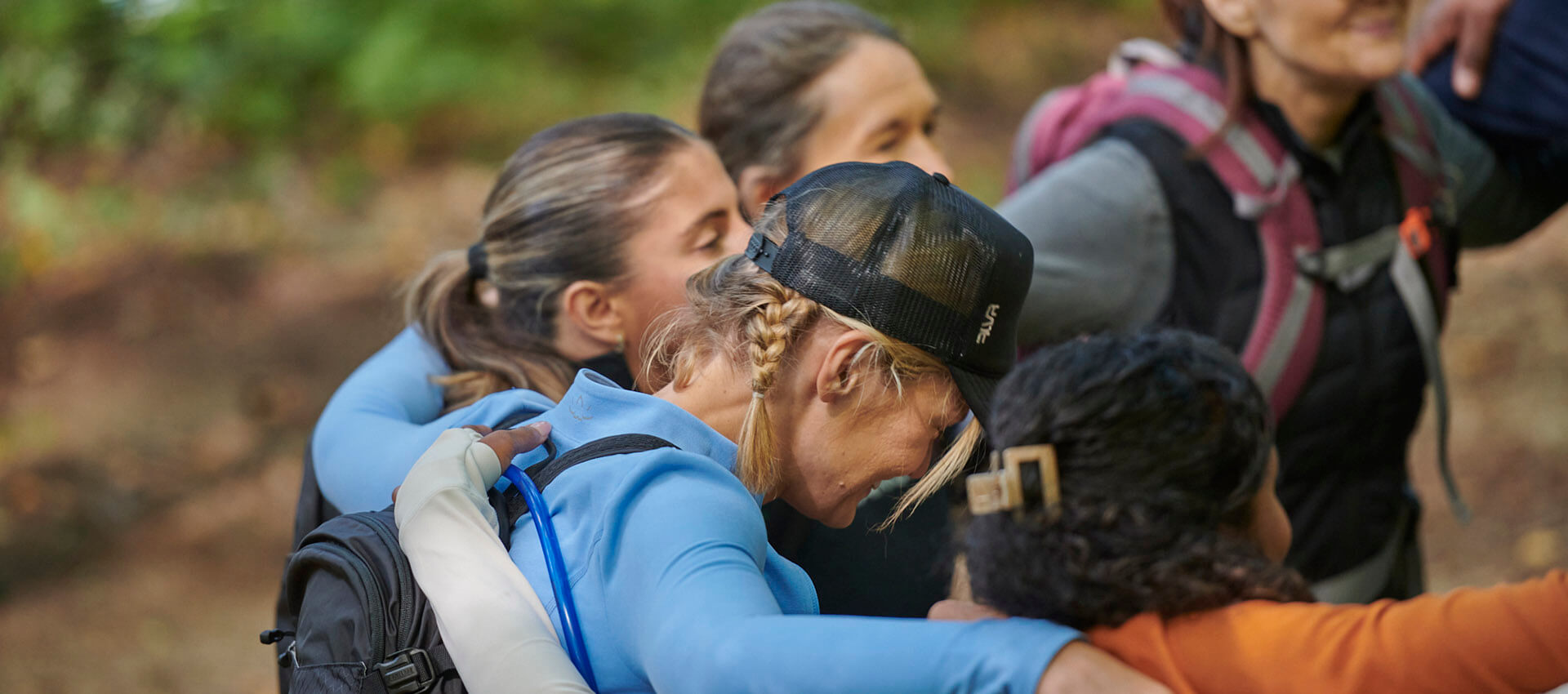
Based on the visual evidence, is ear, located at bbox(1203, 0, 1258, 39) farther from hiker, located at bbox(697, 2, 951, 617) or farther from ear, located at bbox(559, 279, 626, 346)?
ear, located at bbox(559, 279, 626, 346)

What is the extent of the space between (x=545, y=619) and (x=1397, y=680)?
34.1 inches

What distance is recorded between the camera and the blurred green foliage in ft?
23.9

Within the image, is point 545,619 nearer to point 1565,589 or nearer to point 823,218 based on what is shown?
point 823,218

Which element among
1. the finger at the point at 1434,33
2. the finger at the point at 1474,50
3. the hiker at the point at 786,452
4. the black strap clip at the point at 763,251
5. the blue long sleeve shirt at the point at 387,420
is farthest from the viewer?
the finger at the point at 1434,33

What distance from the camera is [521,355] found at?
216cm

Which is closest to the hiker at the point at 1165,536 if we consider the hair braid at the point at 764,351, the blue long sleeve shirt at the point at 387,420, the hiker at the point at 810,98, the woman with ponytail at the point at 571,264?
the hair braid at the point at 764,351

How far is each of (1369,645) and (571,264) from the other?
1.52 metres

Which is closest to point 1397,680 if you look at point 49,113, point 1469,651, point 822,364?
point 1469,651

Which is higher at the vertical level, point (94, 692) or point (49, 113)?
point (49, 113)

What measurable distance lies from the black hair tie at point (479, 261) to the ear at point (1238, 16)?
1759 mm

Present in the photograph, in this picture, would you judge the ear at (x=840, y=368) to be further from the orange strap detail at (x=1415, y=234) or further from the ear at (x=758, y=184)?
the orange strap detail at (x=1415, y=234)

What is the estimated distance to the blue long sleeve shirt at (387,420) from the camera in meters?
1.82

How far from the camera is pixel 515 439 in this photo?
1.52 m

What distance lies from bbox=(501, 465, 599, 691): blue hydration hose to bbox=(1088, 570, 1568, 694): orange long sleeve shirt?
22.9 inches
